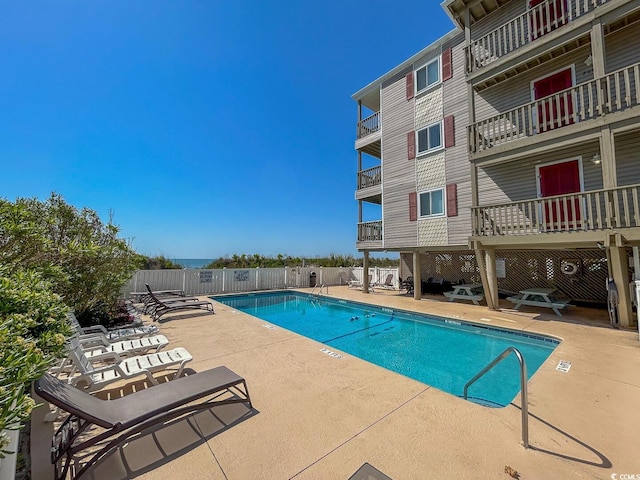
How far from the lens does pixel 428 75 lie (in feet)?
41.4

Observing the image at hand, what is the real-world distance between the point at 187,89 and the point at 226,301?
1074 cm

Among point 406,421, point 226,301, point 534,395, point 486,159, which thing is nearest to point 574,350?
point 534,395

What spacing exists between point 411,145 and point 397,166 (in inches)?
45.3

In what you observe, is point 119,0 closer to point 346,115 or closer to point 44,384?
point 44,384

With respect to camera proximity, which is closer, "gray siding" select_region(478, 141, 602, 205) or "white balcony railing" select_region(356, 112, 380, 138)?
"gray siding" select_region(478, 141, 602, 205)

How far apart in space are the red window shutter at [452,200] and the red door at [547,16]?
17.3ft

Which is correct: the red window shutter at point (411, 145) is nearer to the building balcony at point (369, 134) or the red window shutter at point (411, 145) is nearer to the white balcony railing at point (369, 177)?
the building balcony at point (369, 134)

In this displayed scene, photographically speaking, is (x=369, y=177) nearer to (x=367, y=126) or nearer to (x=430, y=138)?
(x=367, y=126)

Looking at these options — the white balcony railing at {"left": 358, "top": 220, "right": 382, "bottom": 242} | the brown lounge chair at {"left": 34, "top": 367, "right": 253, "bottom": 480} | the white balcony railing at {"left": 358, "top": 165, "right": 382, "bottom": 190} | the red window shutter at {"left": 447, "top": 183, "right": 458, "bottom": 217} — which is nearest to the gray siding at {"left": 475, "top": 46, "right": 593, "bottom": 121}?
the red window shutter at {"left": 447, "top": 183, "right": 458, "bottom": 217}

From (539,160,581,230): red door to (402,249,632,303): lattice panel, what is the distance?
4072mm

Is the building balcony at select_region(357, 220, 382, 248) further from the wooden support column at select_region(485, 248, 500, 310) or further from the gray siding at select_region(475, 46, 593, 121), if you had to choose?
the gray siding at select_region(475, 46, 593, 121)

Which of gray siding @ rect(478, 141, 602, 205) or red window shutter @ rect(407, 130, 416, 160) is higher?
red window shutter @ rect(407, 130, 416, 160)

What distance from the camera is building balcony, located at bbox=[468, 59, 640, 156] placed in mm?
6891

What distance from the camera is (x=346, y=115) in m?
18.1
